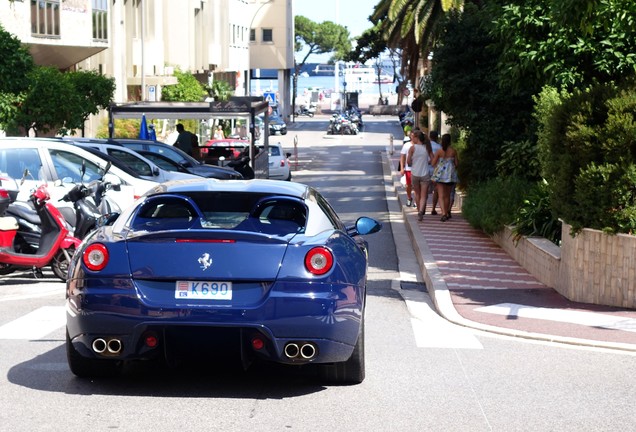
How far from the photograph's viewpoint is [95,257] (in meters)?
7.95

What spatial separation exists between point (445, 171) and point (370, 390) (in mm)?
14117

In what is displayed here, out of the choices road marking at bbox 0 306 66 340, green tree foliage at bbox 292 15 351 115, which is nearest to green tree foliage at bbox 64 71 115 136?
road marking at bbox 0 306 66 340

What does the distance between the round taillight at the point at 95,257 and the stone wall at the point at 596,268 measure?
634cm

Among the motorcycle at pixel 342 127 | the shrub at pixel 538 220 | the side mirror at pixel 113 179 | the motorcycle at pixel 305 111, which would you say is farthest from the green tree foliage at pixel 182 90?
the motorcycle at pixel 305 111

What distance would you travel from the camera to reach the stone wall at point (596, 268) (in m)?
12.5

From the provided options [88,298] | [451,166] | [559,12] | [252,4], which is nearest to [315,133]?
[252,4]

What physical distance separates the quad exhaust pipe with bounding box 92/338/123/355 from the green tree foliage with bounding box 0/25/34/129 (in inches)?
765

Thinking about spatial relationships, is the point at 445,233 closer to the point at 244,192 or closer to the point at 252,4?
the point at 244,192

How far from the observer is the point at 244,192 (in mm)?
8914

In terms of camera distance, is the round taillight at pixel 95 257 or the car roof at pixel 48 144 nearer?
the round taillight at pixel 95 257

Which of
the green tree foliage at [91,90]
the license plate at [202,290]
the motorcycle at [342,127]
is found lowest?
the motorcycle at [342,127]

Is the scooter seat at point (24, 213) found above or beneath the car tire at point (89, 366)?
above

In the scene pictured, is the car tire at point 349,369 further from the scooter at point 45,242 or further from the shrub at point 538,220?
the shrub at point 538,220

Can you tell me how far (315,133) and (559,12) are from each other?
7763 centimetres
